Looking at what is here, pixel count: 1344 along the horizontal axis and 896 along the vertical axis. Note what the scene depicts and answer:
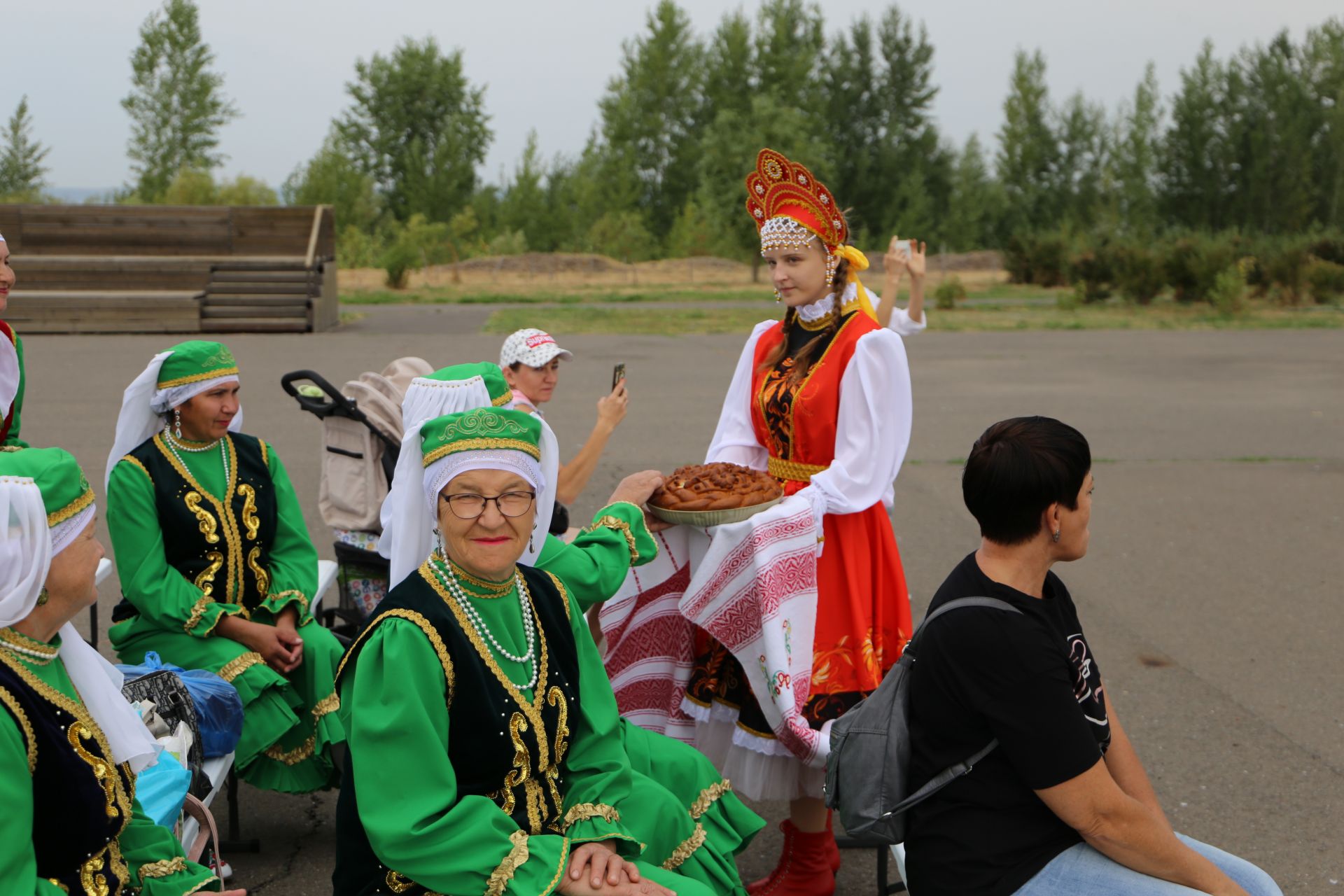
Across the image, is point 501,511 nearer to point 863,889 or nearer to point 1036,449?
point 1036,449

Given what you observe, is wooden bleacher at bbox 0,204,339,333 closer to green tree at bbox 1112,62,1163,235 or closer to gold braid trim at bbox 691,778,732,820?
gold braid trim at bbox 691,778,732,820

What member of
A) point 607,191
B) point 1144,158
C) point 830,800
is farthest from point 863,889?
point 1144,158

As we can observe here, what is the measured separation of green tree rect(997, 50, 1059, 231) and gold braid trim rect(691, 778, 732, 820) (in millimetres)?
61980

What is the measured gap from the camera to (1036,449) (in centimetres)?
252

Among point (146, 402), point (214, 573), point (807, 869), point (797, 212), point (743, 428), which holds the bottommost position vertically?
point (807, 869)

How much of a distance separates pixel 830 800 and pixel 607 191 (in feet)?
185

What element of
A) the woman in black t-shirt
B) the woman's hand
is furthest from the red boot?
the woman's hand

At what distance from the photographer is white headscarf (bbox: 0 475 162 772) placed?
2.13 meters

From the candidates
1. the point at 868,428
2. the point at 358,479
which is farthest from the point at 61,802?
the point at 358,479

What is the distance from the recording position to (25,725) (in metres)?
2.20

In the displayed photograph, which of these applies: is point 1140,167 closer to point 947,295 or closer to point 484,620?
point 947,295

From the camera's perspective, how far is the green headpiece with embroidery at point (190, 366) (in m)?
3.95

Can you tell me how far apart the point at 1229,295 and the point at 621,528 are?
26.0m

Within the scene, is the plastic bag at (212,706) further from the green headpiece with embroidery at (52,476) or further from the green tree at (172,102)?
the green tree at (172,102)
